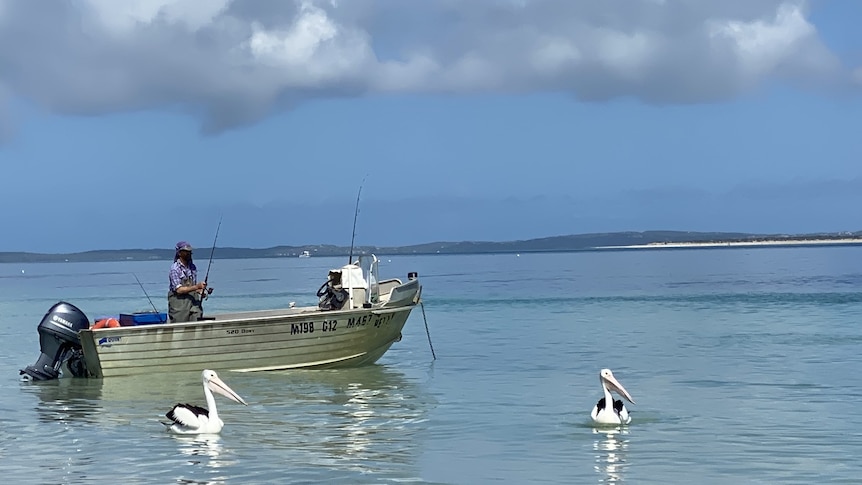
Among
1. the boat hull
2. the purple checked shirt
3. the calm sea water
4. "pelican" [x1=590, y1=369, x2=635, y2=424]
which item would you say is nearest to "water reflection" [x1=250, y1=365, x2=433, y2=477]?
the calm sea water

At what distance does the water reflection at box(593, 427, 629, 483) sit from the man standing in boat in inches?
256

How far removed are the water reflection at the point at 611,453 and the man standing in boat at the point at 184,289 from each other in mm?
6490

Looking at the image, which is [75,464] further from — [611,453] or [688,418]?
[688,418]

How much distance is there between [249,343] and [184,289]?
1475 mm

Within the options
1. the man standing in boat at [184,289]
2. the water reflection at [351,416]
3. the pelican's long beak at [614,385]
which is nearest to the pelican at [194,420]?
the water reflection at [351,416]

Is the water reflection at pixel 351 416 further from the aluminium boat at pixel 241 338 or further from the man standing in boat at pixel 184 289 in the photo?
the man standing in boat at pixel 184 289

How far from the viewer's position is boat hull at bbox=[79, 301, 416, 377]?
1725 cm

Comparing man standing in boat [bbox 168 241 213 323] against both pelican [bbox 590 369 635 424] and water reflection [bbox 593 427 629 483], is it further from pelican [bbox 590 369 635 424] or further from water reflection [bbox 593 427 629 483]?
water reflection [bbox 593 427 629 483]

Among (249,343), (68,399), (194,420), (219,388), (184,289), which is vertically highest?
(184,289)

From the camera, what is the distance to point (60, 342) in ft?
58.1

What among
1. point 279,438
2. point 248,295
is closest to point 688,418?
point 279,438

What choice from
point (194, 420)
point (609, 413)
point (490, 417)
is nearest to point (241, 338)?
point (490, 417)

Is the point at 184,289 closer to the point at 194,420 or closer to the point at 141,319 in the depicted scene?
the point at 141,319

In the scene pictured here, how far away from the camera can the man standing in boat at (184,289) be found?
679 inches
